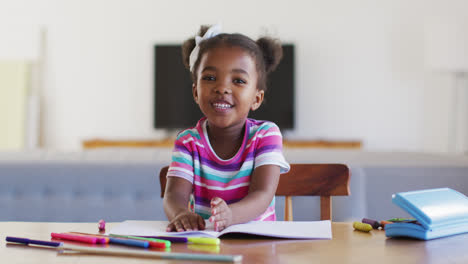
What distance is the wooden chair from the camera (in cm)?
116

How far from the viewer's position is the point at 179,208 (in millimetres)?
980

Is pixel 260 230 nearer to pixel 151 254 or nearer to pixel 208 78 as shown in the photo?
pixel 151 254

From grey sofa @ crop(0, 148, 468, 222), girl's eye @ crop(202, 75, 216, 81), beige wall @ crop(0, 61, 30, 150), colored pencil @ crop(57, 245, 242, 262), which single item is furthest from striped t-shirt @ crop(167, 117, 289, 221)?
beige wall @ crop(0, 61, 30, 150)

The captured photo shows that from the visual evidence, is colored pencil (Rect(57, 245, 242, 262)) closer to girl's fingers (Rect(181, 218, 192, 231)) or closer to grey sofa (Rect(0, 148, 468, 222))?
girl's fingers (Rect(181, 218, 192, 231))

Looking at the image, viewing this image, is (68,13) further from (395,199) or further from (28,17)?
(395,199)

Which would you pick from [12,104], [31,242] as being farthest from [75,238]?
[12,104]


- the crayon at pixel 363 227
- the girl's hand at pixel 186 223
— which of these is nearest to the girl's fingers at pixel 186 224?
the girl's hand at pixel 186 223

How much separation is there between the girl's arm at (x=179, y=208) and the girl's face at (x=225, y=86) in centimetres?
14

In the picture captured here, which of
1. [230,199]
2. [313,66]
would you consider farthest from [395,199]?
[313,66]

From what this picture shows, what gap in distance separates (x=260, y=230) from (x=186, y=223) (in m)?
0.12

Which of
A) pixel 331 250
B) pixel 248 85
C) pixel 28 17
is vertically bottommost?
pixel 331 250

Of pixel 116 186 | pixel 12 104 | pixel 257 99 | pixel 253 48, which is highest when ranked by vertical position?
pixel 12 104

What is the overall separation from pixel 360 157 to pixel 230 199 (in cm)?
128

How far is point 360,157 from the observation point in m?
2.27
